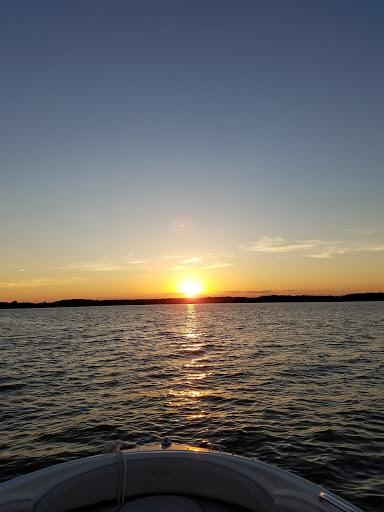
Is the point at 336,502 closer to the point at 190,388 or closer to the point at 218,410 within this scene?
the point at 218,410

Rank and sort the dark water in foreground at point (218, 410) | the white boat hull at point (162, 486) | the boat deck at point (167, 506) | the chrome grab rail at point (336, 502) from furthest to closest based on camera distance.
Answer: the dark water in foreground at point (218, 410) < the boat deck at point (167, 506) < the white boat hull at point (162, 486) < the chrome grab rail at point (336, 502)

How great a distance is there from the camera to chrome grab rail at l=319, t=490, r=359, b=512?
5.08 metres

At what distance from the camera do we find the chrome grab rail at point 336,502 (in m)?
5.08

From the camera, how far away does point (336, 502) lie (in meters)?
5.18

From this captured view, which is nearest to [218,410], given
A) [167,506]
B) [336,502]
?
[167,506]

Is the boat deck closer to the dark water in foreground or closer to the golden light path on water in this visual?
the dark water in foreground

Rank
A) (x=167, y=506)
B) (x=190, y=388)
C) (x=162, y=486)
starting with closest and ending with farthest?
(x=167, y=506) → (x=162, y=486) → (x=190, y=388)

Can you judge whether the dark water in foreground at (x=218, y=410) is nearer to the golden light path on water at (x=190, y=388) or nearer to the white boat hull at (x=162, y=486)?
the golden light path on water at (x=190, y=388)

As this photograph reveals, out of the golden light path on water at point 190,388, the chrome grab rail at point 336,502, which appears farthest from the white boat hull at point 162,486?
the golden light path on water at point 190,388

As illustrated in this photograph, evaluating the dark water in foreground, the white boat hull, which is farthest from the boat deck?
the dark water in foreground

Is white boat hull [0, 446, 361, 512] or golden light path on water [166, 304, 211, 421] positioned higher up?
white boat hull [0, 446, 361, 512]

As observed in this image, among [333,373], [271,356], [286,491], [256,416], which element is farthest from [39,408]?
[271,356]

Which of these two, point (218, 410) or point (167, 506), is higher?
point (167, 506)

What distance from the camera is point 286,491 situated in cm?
540
